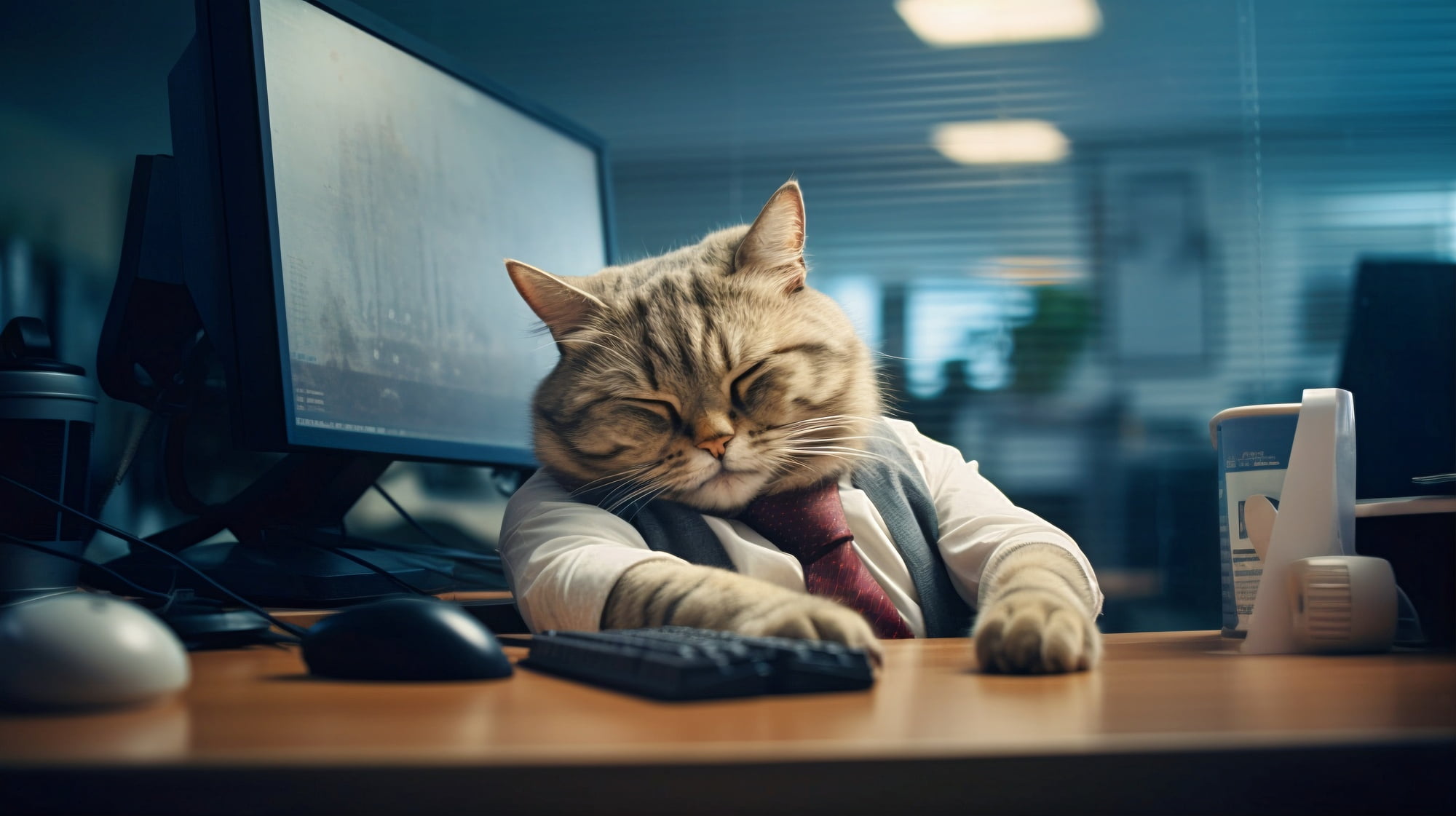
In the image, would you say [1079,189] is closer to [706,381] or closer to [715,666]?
[706,381]

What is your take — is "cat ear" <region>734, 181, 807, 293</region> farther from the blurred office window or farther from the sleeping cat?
the blurred office window

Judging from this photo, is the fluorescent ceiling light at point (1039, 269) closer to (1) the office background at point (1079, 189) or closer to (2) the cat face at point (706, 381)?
(1) the office background at point (1079, 189)

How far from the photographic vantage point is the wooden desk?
30cm

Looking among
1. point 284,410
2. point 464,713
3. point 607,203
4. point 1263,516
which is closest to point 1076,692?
point 464,713

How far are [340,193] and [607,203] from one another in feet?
1.85

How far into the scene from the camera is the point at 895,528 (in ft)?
2.97

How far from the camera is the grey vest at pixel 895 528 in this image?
0.85m

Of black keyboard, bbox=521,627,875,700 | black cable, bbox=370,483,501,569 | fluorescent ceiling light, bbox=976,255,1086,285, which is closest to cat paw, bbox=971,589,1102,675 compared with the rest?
black keyboard, bbox=521,627,875,700

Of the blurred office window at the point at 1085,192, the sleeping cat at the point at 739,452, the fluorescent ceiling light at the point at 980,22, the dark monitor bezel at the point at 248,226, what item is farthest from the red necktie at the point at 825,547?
the fluorescent ceiling light at the point at 980,22

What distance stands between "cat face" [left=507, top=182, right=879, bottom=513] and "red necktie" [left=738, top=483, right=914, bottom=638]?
2 centimetres

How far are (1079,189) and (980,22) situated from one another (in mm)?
510

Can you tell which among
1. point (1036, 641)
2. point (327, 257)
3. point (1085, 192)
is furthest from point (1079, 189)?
point (1036, 641)

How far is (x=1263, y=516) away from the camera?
0.78 metres

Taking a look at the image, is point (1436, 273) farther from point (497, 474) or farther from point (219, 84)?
point (219, 84)
